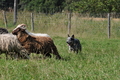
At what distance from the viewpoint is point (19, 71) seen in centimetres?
611

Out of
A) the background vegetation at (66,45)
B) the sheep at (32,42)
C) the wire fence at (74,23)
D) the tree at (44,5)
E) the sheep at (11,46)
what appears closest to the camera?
the background vegetation at (66,45)

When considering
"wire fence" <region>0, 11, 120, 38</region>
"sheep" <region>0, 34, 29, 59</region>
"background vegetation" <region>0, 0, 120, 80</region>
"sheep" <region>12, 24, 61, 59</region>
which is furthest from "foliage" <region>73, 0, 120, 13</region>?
"sheep" <region>0, 34, 29, 59</region>

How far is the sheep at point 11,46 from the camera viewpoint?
7.50m

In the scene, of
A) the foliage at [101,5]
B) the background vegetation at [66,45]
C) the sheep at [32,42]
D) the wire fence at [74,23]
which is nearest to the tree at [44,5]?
the background vegetation at [66,45]

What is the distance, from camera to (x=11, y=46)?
7.58 metres

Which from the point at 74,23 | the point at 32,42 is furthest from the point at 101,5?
the point at 32,42

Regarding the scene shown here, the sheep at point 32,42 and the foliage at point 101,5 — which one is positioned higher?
the foliage at point 101,5

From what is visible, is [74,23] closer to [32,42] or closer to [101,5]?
[101,5]

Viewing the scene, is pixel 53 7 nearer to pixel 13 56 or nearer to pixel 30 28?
pixel 30 28

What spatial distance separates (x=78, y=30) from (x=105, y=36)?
2.26 m

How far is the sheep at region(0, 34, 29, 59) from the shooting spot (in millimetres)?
7496

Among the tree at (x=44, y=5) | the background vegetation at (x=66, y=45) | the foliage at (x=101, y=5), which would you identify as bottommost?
the background vegetation at (x=66, y=45)

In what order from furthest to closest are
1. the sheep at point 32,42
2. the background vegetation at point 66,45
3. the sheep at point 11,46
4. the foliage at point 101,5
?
the foliage at point 101,5 < the sheep at point 32,42 < the sheep at point 11,46 < the background vegetation at point 66,45

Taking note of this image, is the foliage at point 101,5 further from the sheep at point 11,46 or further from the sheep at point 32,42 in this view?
the sheep at point 11,46
